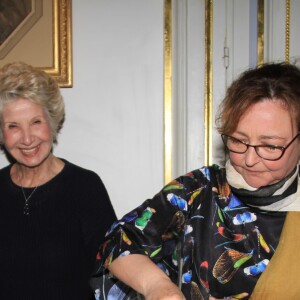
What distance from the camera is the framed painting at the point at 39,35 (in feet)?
7.22

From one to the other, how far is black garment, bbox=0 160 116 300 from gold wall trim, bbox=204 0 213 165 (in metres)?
0.48

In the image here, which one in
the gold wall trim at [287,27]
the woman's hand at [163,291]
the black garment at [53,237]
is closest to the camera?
the woman's hand at [163,291]

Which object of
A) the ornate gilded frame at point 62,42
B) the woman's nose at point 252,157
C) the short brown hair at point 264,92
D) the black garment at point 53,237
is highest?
the ornate gilded frame at point 62,42

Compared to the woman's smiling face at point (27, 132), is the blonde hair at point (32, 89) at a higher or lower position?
higher

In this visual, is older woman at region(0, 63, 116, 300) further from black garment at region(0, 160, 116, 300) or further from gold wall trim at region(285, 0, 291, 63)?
gold wall trim at region(285, 0, 291, 63)

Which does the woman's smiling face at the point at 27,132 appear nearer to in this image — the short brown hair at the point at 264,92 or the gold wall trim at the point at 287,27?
the short brown hair at the point at 264,92

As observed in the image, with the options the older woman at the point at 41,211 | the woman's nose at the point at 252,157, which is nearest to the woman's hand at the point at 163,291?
the woman's nose at the point at 252,157

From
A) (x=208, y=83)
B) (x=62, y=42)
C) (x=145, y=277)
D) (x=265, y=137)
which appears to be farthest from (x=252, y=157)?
(x=62, y=42)

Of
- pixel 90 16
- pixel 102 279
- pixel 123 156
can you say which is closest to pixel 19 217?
pixel 123 156

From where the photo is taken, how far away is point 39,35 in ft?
7.32

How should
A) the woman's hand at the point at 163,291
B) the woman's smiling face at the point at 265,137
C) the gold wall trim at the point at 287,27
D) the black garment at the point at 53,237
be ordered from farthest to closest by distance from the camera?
the gold wall trim at the point at 287,27
the black garment at the point at 53,237
the woman's smiling face at the point at 265,137
the woman's hand at the point at 163,291

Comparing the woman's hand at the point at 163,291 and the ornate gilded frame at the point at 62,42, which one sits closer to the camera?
the woman's hand at the point at 163,291

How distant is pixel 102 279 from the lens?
1.40m

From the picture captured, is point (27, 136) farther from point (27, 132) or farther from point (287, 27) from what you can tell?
point (287, 27)
